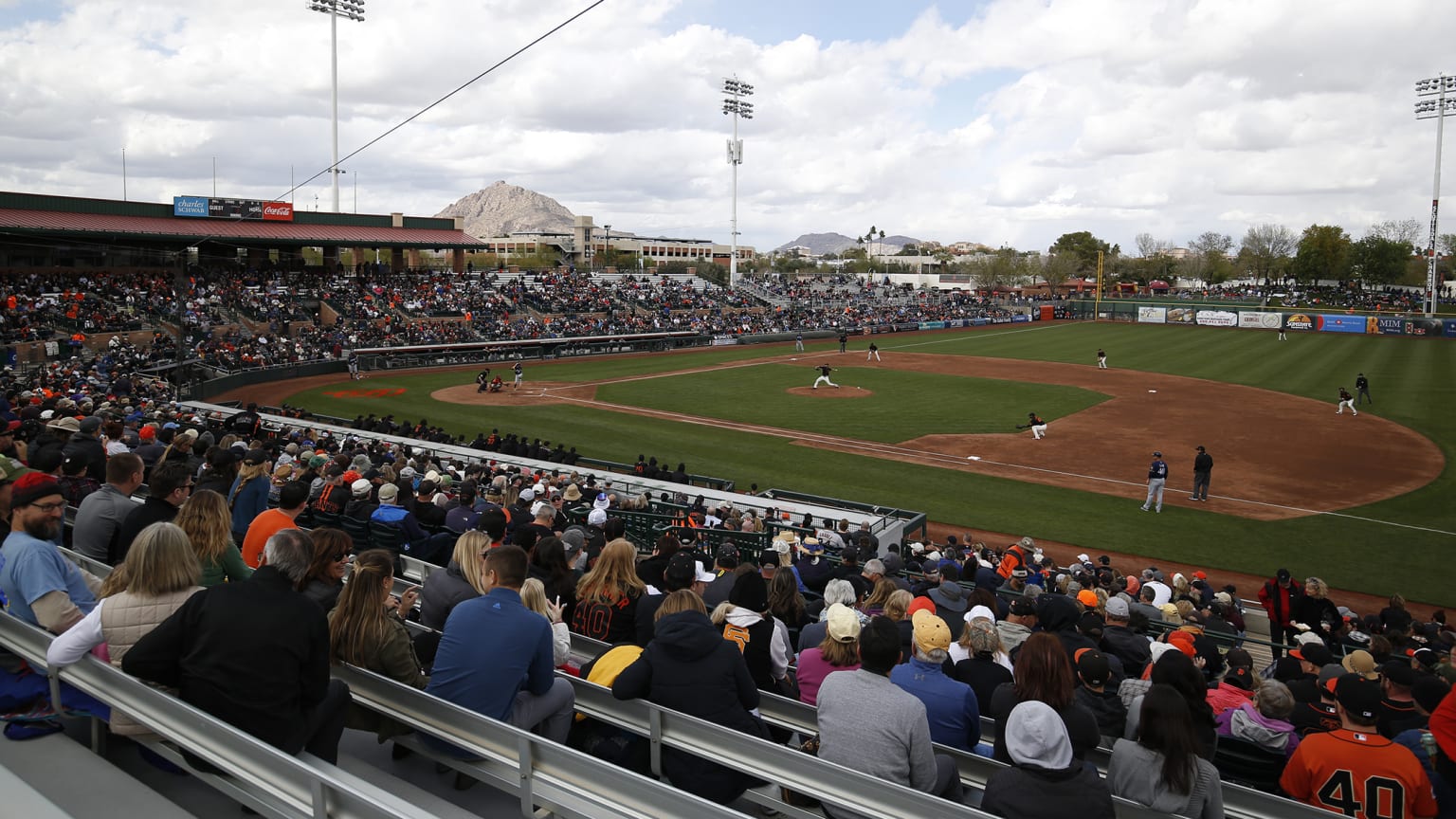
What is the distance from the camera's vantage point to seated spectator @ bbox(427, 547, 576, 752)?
433 centimetres

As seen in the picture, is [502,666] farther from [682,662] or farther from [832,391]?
[832,391]

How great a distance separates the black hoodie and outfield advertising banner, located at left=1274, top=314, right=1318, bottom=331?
8330 cm

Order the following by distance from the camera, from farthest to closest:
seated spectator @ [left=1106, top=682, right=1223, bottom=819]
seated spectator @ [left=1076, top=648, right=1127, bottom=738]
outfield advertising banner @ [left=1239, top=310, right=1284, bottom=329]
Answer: outfield advertising banner @ [left=1239, top=310, right=1284, bottom=329], seated spectator @ [left=1076, top=648, right=1127, bottom=738], seated spectator @ [left=1106, top=682, right=1223, bottom=819]

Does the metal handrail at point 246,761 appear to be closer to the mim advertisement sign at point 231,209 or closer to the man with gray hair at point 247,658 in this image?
the man with gray hair at point 247,658

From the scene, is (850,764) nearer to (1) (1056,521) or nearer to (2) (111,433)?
(2) (111,433)

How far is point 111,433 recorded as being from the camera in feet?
36.8

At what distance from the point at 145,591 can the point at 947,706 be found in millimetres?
4172

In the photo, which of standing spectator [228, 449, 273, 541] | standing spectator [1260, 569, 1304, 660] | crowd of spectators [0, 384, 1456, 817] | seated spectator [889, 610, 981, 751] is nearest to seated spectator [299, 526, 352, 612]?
crowd of spectators [0, 384, 1456, 817]

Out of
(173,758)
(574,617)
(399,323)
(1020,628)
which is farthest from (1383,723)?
(399,323)

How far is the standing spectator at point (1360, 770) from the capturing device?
14.8 ft

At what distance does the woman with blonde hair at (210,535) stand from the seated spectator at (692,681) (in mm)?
2604

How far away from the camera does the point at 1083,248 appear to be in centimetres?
15562

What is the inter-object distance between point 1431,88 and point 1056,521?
7577 centimetres

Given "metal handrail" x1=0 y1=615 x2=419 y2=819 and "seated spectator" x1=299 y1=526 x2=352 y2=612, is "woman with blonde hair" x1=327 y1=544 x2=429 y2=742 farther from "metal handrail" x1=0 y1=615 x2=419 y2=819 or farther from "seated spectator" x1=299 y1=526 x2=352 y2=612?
"metal handrail" x1=0 y1=615 x2=419 y2=819
